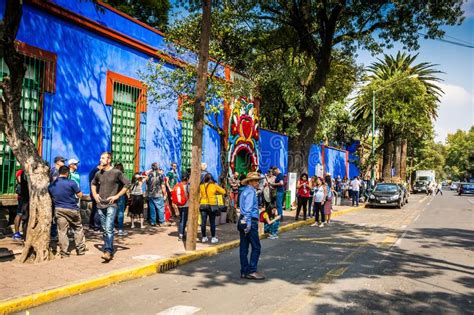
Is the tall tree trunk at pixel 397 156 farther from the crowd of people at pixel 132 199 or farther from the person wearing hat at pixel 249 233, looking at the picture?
the person wearing hat at pixel 249 233

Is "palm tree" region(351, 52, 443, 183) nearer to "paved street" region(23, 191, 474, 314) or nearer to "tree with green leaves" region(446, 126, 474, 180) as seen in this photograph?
"paved street" region(23, 191, 474, 314)

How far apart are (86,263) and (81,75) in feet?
20.9

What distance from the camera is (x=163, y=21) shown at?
2992cm

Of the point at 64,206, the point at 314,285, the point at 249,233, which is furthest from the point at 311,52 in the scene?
the point at 314,285

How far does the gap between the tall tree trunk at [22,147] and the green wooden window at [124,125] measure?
567cm

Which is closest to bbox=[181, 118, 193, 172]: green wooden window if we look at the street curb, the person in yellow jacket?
the person in yellow jacket

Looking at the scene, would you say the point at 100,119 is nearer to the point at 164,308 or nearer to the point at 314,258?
the point at 314,258

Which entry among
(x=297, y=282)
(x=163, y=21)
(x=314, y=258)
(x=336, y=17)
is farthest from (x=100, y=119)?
(x=163, y=21)

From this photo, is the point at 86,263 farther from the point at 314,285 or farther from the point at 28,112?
the point at 28,112

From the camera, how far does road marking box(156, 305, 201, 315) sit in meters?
5.14

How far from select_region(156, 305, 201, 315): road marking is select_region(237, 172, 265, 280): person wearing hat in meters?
1.77

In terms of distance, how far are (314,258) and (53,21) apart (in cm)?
874

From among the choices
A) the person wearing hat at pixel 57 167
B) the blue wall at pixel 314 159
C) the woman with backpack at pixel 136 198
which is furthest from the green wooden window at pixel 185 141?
the blue wall at pixel 314 159

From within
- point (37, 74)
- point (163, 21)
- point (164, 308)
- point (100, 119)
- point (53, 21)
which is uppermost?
point (163, 21)
